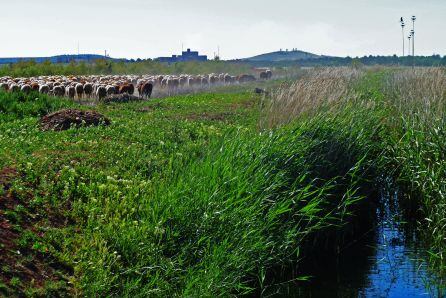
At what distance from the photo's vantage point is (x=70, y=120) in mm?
16906

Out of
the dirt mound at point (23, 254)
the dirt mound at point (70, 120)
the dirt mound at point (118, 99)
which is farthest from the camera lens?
the dirt mound at point (118, 99)

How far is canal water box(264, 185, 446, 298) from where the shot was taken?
32.9 ft

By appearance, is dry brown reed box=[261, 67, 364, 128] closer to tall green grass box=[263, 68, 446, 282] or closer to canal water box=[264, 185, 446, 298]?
tall green grass box=[263, 68, 446, 282]

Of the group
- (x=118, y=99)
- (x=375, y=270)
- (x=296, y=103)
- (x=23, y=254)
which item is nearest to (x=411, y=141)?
(x=296, y=103)

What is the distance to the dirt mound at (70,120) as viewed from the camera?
54.3 feet

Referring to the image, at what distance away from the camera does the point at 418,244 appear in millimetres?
12055

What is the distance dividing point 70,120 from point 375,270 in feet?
27.8

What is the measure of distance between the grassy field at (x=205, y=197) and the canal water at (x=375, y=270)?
26 centimetres

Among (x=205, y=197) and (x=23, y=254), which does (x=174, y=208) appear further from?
(x=23, y=254)

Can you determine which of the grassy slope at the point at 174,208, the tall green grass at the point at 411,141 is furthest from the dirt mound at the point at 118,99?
the grassy slope at the point at 174,208

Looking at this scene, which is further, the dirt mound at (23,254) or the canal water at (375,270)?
the canal water at (375,270)

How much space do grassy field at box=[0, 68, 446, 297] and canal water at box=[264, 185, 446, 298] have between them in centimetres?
26

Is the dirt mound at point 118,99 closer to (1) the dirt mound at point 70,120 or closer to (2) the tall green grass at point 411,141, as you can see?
(1) the dirt mound at point 70,120

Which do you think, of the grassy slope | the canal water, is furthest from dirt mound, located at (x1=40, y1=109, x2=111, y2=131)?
the canal water
